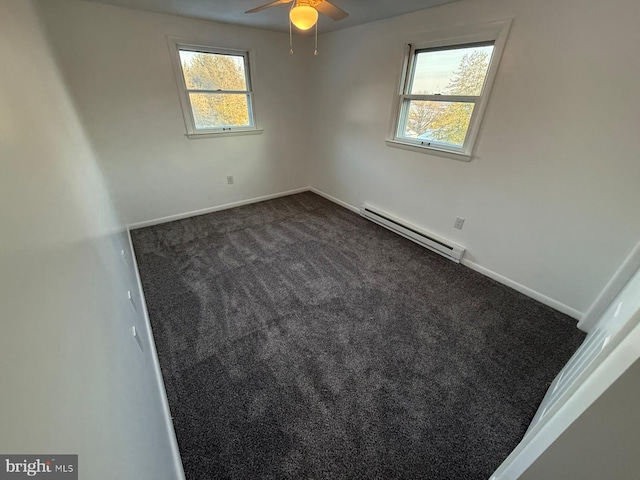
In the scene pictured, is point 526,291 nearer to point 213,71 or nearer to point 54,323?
point 54,323

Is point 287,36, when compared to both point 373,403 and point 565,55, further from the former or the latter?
point 373,403

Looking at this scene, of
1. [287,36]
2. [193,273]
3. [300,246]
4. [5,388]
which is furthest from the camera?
[287,36]

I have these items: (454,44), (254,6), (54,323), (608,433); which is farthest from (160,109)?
(608,433)

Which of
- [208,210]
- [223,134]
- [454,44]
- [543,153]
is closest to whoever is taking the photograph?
[543,153]

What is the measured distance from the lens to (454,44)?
89.4 inches

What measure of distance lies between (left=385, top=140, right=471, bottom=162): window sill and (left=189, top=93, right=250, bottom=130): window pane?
1995mm

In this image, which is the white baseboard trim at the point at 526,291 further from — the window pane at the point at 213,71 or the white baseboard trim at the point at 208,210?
the window pane at the point at 213,71

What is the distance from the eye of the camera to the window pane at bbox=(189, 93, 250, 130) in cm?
316

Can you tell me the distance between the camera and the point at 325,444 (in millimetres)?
1289

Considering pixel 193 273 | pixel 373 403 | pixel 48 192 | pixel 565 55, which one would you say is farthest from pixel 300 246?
pixel 565 55

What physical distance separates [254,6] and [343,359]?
306 cm

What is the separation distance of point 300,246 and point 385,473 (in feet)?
6.90

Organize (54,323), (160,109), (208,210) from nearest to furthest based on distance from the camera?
(54,323) → (160,109) → (208,210)

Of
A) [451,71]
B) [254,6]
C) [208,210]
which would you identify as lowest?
[208,210]
